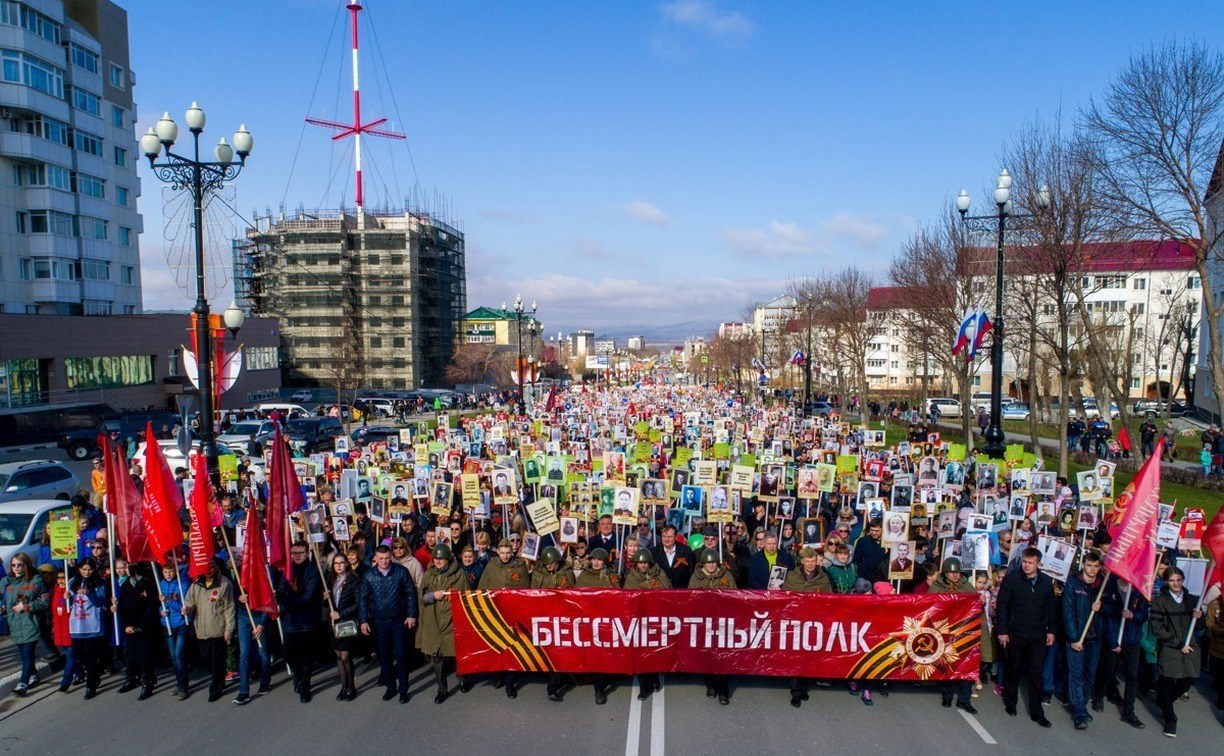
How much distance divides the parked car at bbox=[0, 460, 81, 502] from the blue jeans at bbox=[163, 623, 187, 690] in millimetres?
10769

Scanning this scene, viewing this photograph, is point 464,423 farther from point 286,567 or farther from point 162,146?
point 286,567

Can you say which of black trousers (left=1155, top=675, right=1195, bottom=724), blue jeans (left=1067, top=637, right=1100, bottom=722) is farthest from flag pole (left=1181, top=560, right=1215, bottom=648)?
blue jeans (left=1067, top=637, right=1100, bottom=722)

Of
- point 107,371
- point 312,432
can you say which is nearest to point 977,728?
point 312,432

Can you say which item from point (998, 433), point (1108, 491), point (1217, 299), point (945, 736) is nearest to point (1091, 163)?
point (998, 433)

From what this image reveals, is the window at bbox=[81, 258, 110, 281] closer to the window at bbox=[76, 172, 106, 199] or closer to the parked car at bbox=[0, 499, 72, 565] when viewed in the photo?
the window at bbox=[76, 172, 106, 199]

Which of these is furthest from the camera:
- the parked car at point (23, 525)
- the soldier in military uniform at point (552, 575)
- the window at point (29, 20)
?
the window at point (29, 20)

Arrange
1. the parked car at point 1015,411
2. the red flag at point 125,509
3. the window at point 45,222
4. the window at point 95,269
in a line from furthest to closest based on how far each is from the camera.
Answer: the parked car at point 1015,411, the window at point 95,269, the window at point 45,222, the red flag at point 125,509

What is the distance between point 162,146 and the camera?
1466 cm

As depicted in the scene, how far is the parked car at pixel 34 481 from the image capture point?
696 inches

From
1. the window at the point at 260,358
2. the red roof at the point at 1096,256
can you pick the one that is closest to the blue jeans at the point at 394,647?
the red roof at the point at 1096,256

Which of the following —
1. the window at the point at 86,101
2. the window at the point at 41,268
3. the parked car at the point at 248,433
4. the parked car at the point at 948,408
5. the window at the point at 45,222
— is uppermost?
the window at the point at 86,101

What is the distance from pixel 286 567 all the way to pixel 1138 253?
72.1ft

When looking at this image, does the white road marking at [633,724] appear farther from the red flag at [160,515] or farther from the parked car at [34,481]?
the parked car at [34,481]

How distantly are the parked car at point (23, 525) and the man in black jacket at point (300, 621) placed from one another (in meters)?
6.01
